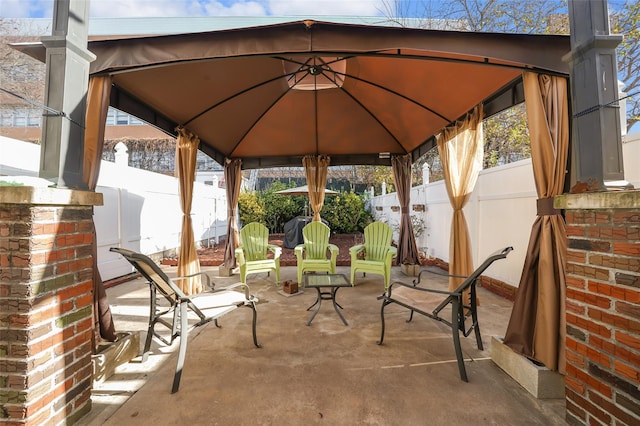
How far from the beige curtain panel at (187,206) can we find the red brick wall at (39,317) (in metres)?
2.12

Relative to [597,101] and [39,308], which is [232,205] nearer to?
[39,308]

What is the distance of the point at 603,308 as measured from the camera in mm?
1287

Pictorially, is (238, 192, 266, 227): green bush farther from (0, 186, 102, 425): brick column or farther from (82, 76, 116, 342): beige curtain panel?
(0, 186, 102, 425): brick column

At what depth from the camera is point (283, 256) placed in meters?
6.49

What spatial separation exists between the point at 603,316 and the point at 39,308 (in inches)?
107

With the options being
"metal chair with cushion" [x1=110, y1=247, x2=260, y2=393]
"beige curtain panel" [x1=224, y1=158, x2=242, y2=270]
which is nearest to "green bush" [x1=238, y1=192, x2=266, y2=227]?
"beige curtain panel" [x1=224, y1=158, x2=242, y2=270]

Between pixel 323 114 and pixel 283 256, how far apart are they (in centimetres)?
349

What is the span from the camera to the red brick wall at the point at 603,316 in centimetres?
117

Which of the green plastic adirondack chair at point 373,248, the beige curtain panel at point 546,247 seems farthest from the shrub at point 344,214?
the beige curtain panel at point 546,247

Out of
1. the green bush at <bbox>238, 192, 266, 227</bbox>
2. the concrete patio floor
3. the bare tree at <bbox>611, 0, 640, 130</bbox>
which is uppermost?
the bare tree at <bbox>611, 0, 640, 130</bbox>

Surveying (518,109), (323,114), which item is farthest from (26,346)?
(518,109)

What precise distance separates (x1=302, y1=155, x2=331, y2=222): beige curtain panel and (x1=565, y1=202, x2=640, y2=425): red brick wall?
4.20m

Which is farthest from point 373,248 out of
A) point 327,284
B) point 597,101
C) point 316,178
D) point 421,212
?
point 597,101

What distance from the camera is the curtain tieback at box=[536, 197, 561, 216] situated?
1.77 meters
